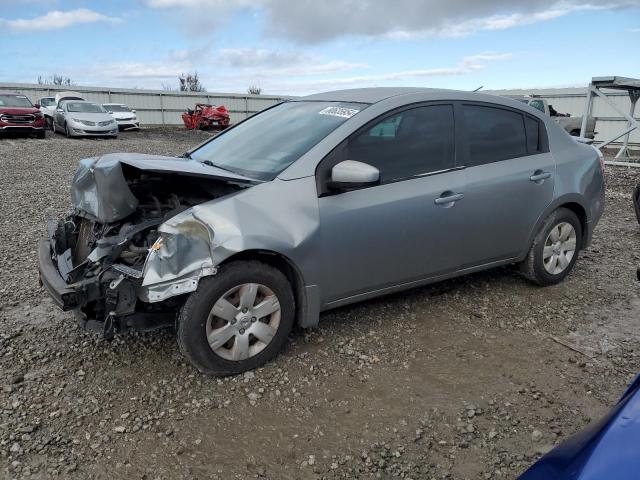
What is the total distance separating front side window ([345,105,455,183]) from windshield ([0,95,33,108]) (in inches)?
751

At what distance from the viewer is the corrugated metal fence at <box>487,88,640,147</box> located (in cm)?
2162

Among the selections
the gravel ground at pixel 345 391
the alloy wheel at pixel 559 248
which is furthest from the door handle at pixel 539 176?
the gravel ground at pixel 345 391

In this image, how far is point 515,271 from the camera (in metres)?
4.90

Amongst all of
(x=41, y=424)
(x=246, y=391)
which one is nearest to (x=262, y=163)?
(x=246, y=391)

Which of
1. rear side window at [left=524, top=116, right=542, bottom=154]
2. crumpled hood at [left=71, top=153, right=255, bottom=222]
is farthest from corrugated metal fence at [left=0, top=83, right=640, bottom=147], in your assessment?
crumpled hood at [left=71, top=153, right=255, bottom=222]

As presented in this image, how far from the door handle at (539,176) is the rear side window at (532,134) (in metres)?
0.19

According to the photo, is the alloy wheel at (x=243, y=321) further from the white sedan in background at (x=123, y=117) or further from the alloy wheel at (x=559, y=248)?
the white sedan in background at (x=123, y=117)

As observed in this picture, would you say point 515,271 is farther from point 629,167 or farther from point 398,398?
point 629,167

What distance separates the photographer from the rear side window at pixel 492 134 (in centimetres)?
398

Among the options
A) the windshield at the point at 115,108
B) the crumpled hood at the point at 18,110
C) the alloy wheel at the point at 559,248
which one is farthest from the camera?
the windshield at the point at 115,108

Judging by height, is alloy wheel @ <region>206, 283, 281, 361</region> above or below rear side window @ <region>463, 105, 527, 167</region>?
below

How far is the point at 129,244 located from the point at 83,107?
19.1m

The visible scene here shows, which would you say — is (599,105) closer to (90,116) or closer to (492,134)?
(90,116)

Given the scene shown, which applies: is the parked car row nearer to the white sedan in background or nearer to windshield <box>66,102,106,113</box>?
windshield <box>66,102,106,113</box>
